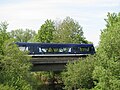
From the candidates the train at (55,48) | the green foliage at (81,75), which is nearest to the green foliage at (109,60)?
the green foliage at (81,75)

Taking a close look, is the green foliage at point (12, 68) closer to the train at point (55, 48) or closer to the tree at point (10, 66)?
the tree at point (10, 66)

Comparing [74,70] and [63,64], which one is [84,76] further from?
[63,64]

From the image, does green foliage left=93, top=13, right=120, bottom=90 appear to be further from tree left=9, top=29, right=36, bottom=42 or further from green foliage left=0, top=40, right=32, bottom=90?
tree left=9, top=29, right=36, bottom=42

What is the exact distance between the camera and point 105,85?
96.6 ft

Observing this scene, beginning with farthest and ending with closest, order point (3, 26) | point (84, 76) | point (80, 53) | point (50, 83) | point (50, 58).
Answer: point (50, 83), point (80, 53), point (50, 58), point (84, 76), point (3, 26)

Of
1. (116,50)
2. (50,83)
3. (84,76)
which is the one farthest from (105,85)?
(50,83)

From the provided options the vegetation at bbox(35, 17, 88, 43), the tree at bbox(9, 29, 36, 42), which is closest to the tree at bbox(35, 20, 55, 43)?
the vegetation at bbox(35, 17, 88, 43)

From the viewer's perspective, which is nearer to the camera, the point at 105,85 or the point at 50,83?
the point at 105,85

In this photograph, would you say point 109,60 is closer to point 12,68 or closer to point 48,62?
point 12,68

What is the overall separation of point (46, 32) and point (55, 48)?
15.4m

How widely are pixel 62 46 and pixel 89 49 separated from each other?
5624 millimetres

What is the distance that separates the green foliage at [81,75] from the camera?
138 ft

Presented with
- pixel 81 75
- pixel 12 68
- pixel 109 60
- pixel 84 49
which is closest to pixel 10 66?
pixel 12 68

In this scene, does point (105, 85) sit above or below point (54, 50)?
below
